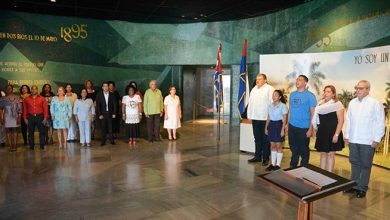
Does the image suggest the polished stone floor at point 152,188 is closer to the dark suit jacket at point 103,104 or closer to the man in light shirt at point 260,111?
the man in light shirt at point 260,111

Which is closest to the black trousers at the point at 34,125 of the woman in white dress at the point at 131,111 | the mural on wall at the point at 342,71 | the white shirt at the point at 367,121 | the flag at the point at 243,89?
the woman in white dress at the point at 131,111

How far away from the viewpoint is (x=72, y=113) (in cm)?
760

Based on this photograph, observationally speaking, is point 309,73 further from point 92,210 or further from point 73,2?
point 73,2

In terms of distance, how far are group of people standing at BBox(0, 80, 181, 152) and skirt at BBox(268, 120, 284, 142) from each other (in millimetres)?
3659

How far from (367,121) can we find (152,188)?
3013 mm

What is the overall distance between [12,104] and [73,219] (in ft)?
15.2

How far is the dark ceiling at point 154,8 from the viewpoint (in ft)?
27.9

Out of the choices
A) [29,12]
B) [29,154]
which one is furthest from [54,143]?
[29,12]

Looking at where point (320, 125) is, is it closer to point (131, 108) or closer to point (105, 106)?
point (131, 108)

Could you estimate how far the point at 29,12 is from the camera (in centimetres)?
957

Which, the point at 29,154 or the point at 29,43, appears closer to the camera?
the point at 29,154

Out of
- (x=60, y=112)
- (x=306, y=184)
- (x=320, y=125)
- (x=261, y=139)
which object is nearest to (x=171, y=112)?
(x=60, y=112)

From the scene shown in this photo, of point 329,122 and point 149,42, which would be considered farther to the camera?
point 149,42

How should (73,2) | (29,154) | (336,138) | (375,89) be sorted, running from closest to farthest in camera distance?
1. (336,138)
2. (375,89)
3. (29,154)
4. (73,2)
